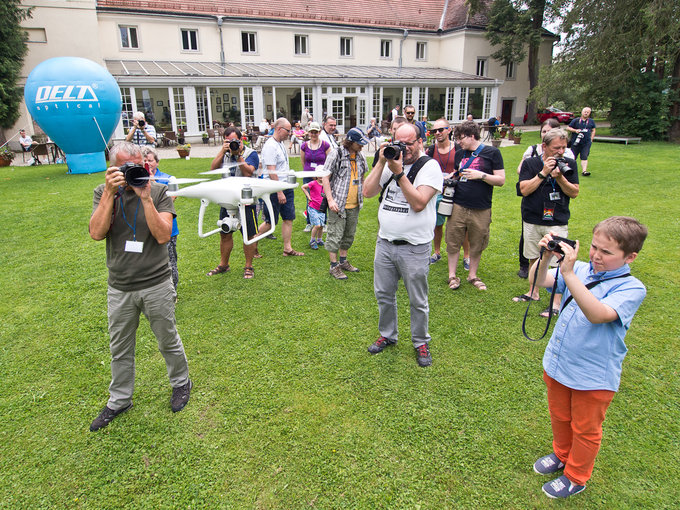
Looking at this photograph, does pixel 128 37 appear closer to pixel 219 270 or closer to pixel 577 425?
pixel 219 270

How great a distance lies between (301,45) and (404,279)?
2888 centimetres

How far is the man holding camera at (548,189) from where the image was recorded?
404 cm

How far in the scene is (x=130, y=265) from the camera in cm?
285

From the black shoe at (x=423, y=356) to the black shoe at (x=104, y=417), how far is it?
2.43 meters

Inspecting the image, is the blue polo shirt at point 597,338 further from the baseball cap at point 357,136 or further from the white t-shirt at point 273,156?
the white t-shirt at point 273,156

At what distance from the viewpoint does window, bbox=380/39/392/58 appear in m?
Result: 30.5

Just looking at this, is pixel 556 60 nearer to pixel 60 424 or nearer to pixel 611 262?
pixel 611 262

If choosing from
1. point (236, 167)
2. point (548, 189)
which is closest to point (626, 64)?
point (548, 189)

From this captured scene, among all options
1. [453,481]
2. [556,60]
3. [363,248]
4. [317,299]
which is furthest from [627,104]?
[453,481]

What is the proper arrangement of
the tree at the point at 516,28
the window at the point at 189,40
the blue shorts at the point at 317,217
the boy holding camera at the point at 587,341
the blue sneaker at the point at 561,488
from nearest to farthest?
the boy holding camera at the point at 587,341
the blue sneaker at the point at 561,488
the blue shorts at the point at 317,217
the window at the point at 189,40
the tree at the point at 516,28

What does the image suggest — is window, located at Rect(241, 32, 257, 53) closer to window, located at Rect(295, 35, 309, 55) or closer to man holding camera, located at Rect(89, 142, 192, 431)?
window, located at Rect(295, 35, 309, 55)

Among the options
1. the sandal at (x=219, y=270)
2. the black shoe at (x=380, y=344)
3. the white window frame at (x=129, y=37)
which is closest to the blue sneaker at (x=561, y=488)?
the black shoe at (x=380, y=344)

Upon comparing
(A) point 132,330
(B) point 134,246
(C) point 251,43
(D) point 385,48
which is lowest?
(A) point 132,330

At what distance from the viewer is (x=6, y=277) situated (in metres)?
5.58
